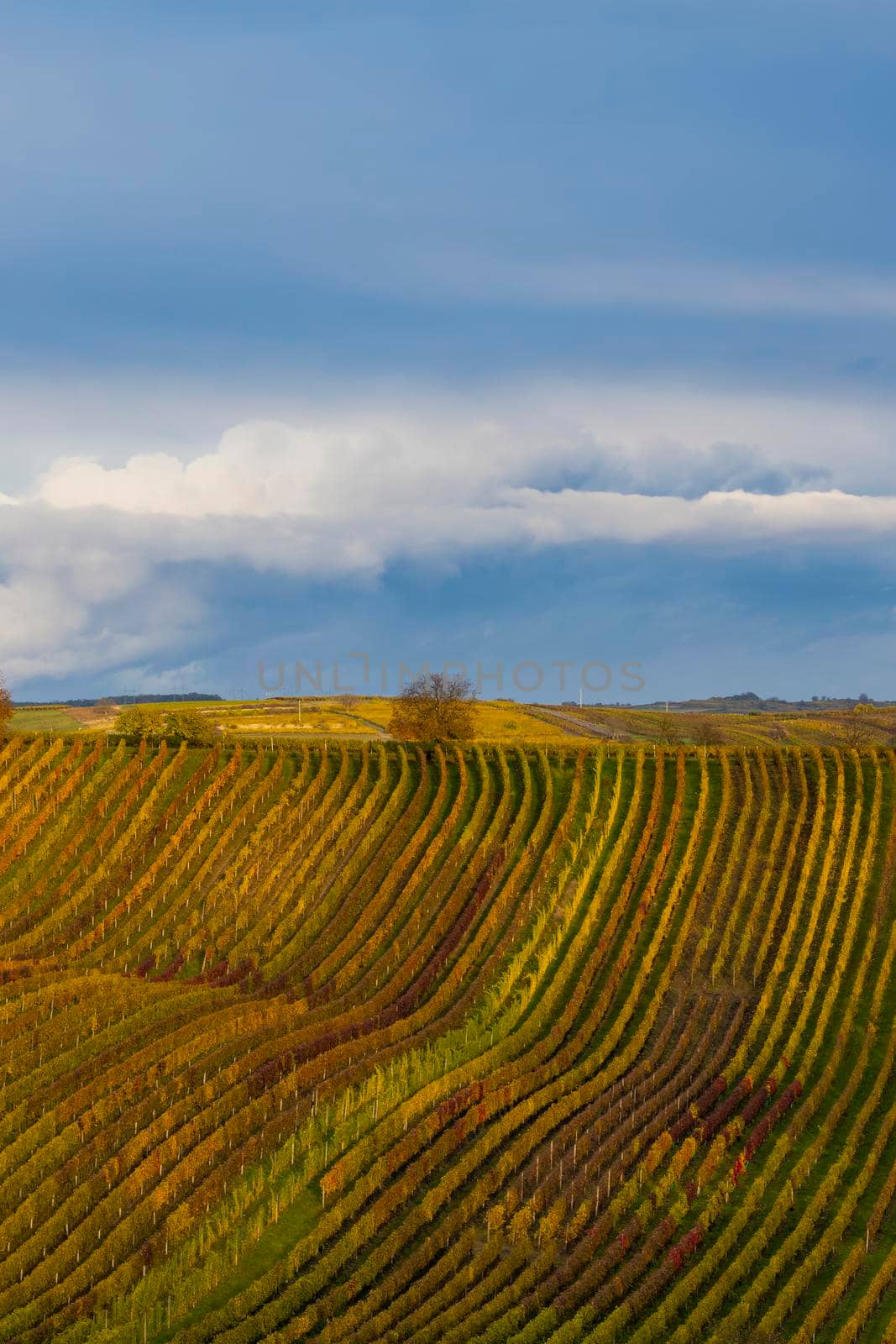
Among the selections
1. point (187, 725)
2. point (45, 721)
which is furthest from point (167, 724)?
point (45, 721)

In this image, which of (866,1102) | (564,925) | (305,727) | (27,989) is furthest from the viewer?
(305,727)

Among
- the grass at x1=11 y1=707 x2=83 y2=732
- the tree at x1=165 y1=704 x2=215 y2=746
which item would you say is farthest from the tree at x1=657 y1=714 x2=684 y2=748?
the grass at x1=11 y1=707 x2=83 y2=732

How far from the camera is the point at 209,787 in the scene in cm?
6309

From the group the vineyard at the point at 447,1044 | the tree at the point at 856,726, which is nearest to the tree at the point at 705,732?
the tree at the point at 856,726

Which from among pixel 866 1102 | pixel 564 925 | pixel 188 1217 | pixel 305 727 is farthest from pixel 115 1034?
pixel 305 727

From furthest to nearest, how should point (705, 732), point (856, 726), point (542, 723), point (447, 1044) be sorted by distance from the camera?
1. point (856, 726)
2. point (542, 723)
3. point (705, 732)
4. point (447, 1044)

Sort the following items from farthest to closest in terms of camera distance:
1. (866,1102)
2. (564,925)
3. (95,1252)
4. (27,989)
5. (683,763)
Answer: (683,763) → (564,925) → (27,989) → (866,1102) → (95,1252)

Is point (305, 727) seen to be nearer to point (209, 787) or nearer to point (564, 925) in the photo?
point (209, 787)

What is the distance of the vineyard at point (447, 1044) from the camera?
26.7 metres

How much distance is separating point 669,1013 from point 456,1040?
Result: 8183mm

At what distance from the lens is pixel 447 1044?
39.6 metres

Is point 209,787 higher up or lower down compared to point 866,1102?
higher up

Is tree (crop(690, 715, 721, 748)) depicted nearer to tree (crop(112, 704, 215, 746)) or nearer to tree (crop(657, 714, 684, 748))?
tree (crop(657, 714, 684, 748))

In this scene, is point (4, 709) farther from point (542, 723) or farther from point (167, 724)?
point (542, 723)
